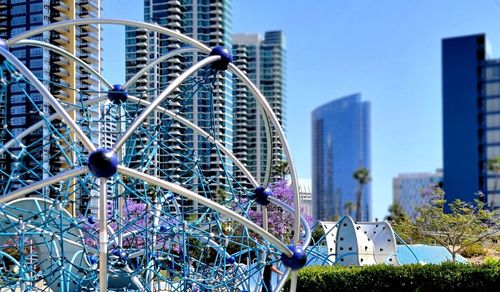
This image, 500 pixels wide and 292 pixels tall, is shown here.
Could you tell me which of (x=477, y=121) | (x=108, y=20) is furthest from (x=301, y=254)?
(x=477, y=121)

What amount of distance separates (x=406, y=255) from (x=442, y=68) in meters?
64.4

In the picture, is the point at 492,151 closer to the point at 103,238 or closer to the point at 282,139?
the point at 282,139

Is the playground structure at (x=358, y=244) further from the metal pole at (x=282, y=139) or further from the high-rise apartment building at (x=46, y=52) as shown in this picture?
the high-rise apartment building at (x=46, y=52)

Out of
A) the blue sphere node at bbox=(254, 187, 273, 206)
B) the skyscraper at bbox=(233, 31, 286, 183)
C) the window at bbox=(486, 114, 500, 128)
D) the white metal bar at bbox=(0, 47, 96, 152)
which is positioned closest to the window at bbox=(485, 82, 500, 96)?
the window at bbox=(486, 114, 500, 128)

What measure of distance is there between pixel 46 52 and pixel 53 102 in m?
13.8

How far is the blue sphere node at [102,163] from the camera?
22.6ft

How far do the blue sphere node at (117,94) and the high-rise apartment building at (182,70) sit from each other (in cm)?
425

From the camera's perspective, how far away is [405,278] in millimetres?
12844

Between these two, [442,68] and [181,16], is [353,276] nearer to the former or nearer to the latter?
[181,16]

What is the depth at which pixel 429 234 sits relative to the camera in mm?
20000

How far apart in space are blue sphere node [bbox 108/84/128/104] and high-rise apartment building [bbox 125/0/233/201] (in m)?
4.25

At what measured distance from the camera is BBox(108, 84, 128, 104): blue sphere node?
37.8 ft

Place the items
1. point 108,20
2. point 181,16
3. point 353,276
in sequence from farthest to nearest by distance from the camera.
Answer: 1. point 181,16
2. point 353,276
3. point 108,20

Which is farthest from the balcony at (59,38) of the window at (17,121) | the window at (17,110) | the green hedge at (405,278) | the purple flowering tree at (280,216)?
the green hedge at (405,278)
